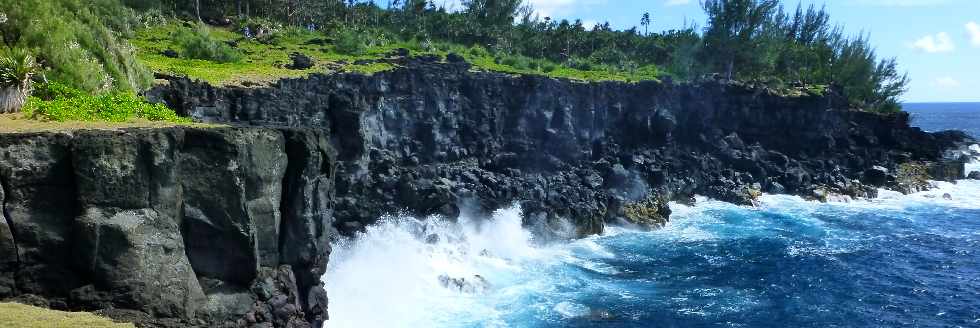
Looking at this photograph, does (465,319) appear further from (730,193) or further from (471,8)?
(471,8)

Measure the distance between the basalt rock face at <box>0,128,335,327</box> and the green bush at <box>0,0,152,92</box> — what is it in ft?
34.2

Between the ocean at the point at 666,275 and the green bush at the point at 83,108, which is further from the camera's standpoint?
the ocean at the point at 666,275

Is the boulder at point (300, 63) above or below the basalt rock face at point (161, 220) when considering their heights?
above

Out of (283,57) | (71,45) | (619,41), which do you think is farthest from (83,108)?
(619,41)

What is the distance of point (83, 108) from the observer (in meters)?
23.0

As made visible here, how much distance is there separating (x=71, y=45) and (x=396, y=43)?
179 ft

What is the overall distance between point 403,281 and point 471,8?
85.3 m

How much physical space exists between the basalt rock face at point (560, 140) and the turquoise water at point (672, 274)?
10.1ft

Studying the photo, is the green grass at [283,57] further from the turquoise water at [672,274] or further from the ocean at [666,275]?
the turquoise water at [672,274]

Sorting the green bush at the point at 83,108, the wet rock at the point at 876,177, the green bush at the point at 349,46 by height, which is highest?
the green bush at the point at 349,46

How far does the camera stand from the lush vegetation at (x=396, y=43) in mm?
32281

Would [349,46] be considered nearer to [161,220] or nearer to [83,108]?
[83,108]

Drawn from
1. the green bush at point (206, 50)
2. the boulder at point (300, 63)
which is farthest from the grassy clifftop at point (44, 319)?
the green bush at point (206, 50)

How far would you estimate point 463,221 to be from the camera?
2050 inches
